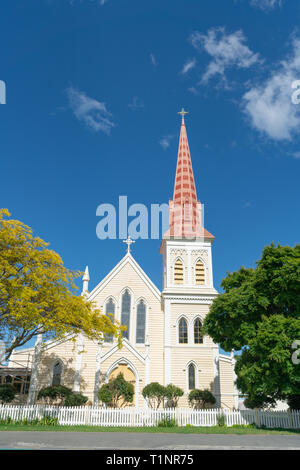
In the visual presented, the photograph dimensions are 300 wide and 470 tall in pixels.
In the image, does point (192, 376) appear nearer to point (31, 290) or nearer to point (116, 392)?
point (116, 392)

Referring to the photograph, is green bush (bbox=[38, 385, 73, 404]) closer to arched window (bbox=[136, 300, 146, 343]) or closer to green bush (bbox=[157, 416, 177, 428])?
arched window (bbox=[136, 300, 146, 343])

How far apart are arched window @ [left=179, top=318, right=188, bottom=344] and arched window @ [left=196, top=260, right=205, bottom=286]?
3.70m

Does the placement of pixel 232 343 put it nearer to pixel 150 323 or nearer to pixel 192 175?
pixel 150 323

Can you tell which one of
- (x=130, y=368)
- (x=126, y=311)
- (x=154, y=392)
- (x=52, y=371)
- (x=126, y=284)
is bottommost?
(x=154, y=392)

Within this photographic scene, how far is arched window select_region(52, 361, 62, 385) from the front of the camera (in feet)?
88.5

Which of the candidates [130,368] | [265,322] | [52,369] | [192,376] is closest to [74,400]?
[52,369]

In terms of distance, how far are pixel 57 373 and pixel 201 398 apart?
1082cm

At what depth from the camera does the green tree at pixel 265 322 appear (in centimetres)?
1756

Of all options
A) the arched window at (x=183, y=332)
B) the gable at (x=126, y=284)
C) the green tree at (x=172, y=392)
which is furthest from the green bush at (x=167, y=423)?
the gable at (x=126, y=284)

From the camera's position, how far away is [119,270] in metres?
31.3

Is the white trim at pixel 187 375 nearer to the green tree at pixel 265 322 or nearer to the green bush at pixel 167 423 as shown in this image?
the green tree at pixel 265 322

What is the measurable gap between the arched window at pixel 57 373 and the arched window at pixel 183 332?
950 centimetres

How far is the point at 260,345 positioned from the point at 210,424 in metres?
5.79
